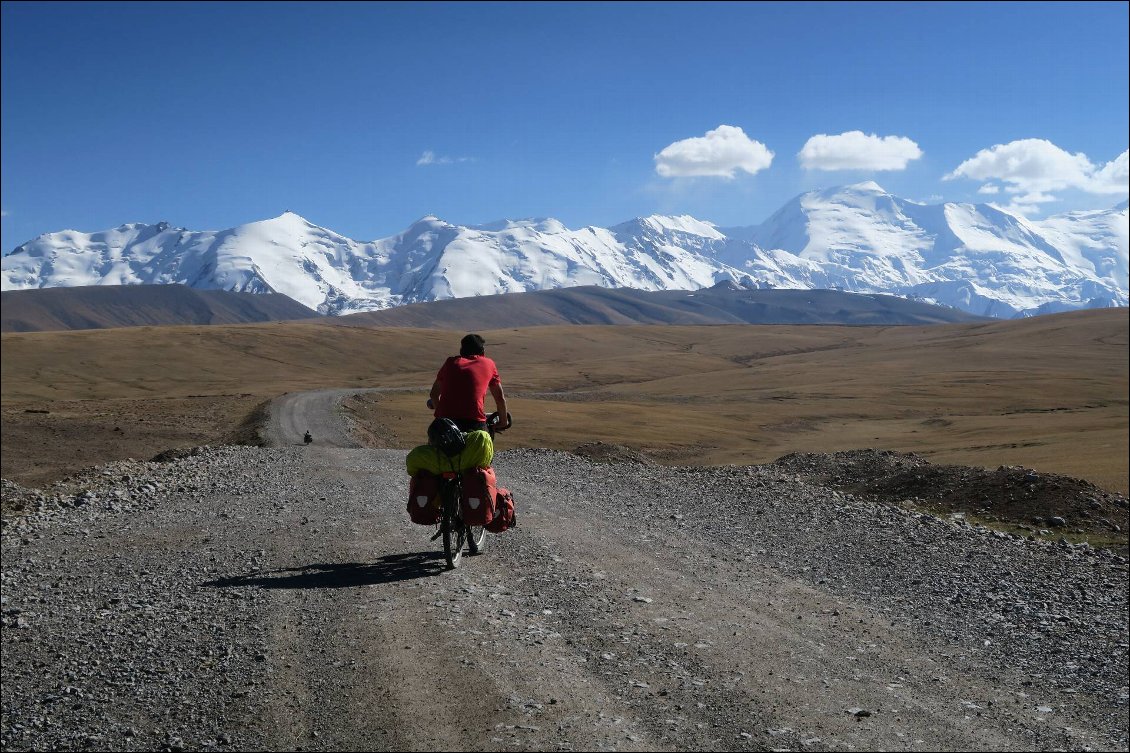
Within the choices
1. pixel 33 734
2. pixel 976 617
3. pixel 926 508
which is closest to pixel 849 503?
pixel 926 508

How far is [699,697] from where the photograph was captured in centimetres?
753

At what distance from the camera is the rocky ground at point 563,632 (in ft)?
23.6

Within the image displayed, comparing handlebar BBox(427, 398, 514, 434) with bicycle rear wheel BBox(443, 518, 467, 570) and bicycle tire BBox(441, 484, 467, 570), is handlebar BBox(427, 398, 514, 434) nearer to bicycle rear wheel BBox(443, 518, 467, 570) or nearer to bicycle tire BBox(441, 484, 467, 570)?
bicycle tire BBox(441, 484, 467, 570)

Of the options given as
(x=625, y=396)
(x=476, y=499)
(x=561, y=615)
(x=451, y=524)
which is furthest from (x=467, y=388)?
(x=625, y=396)

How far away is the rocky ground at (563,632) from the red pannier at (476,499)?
27.1 inches

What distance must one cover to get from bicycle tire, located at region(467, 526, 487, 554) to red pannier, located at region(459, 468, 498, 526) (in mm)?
548

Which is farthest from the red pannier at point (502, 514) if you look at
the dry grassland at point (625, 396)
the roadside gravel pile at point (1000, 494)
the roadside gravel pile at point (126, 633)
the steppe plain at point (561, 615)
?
the dry grassland at point (625, 396)

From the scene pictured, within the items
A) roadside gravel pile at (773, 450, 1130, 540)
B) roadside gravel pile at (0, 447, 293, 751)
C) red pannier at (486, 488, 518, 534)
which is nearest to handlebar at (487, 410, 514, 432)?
red pannier at (486, 488, 518, 534)

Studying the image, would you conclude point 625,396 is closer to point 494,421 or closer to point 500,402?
point 494,421

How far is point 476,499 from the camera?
11.3 m

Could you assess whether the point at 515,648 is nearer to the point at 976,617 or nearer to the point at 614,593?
the point at 614,593

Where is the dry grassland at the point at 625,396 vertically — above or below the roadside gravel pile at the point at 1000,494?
below

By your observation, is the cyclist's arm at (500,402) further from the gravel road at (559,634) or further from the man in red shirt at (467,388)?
the gravel road at (559,634)

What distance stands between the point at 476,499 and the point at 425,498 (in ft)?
2.09
